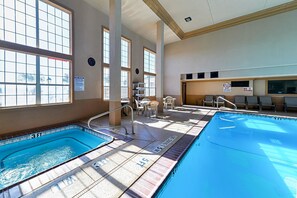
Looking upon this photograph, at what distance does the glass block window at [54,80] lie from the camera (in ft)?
14.6

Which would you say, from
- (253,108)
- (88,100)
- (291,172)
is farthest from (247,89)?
(88,100)

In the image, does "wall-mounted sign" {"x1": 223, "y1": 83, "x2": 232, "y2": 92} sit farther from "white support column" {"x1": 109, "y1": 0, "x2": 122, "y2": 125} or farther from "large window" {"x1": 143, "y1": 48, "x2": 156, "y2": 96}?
"white support column" {"x1": 109, "y1": 0, "x2": 122, "y2": 125}

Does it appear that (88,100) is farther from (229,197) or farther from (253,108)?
(253,108)

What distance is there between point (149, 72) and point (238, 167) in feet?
24.5

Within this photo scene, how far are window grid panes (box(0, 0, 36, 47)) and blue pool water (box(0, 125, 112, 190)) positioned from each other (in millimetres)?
2733

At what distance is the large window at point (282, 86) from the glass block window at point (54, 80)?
10668 mm

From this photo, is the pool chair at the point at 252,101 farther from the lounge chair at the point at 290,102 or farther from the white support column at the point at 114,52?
the white support column at the point at 114,52

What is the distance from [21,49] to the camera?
12.7 ft

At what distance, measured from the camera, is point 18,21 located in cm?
389

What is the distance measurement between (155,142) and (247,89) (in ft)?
27.4

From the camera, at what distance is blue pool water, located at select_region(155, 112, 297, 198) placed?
6.91 feet

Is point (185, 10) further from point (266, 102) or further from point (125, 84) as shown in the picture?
point (266, 102)

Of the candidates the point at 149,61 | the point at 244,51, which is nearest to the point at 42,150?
the point at 149,61

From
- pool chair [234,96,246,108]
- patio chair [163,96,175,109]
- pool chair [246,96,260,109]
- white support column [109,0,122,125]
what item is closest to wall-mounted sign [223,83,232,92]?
pool chair [234,96,246,108]
